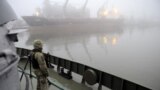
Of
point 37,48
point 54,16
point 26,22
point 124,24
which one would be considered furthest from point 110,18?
point 37,48

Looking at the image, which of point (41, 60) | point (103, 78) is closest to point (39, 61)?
point (41, 60)

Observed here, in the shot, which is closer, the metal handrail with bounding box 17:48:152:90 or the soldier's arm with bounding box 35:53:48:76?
the soldier's arm with bounding box 35:53:48:76

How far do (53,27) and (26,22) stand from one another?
620 cm

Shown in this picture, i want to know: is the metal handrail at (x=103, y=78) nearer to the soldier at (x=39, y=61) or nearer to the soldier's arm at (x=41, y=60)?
the soldier at (x=39, y=61)

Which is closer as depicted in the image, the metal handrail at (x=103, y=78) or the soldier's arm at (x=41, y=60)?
the soldier's arm at (x=41, y=60)

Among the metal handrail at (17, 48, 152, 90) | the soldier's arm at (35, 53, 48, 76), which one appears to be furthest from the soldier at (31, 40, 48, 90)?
the metal handrail at (17, 48, 152, 90)

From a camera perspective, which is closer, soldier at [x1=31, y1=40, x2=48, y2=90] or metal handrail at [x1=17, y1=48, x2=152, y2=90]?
soldier at [x1=31, y1=40, x2=48, y2=90]

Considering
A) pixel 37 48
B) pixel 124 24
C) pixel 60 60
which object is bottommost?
pixel 124 24

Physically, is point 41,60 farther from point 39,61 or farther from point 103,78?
point 103,78

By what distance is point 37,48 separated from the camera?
11.2ft

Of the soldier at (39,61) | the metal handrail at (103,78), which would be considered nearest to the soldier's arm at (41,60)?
the soldier at (39,61)

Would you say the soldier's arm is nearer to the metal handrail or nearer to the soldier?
the soldier

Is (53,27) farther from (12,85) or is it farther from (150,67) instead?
(12,85)

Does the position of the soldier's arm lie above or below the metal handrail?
above
